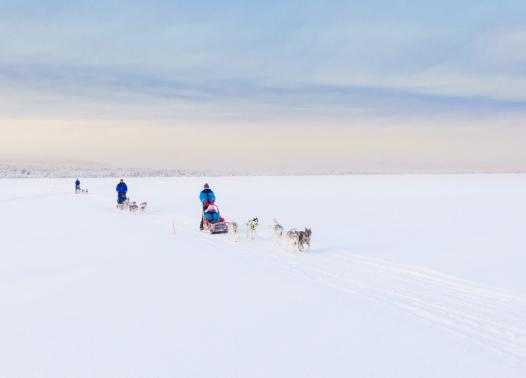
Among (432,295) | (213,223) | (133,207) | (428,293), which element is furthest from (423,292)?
(133,207)

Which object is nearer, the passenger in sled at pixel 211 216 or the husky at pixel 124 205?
the passenger in sled at pixel 211 216

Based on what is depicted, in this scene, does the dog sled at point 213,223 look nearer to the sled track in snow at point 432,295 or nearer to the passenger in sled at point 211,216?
the passenger in sled at point 211,216

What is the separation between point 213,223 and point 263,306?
724 cm

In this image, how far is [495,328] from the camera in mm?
5496

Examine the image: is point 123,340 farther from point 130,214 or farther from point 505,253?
point 130,214

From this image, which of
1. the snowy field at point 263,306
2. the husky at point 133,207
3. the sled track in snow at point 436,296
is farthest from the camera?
the husky at point 133,207

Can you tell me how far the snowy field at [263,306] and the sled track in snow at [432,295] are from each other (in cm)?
3

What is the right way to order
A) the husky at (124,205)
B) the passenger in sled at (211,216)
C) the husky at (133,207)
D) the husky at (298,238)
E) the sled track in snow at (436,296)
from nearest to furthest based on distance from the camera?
the sled track in snow at (436,296), the husky at (298,238), the passenger in sled at (211,216), the husky at (133,207), the husky at (124,205)

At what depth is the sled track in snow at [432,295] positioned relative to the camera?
5.38 meters

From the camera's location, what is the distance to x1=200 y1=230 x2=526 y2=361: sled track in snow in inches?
212

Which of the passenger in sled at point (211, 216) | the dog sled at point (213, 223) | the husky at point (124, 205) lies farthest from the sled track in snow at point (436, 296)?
the husky at point (124, 205)

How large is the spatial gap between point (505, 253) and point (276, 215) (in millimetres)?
9948

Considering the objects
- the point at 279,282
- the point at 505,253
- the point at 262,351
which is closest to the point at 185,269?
the point at 279,282

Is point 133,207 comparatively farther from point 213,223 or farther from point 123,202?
Answer: point 213,223
